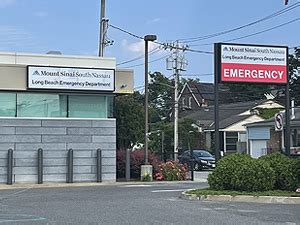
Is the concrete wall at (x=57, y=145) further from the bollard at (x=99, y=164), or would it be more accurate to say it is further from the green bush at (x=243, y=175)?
the green bush at (x=243, y=175)

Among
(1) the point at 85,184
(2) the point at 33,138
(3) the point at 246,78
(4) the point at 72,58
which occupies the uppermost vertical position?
(4) the point at 72,58

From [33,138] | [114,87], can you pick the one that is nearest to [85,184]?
[33,138]

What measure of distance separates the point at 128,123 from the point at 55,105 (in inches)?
398

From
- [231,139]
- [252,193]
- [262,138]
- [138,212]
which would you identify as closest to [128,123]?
[262,138]

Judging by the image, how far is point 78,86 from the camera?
2631 cm

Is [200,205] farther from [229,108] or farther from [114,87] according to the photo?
[229,108]

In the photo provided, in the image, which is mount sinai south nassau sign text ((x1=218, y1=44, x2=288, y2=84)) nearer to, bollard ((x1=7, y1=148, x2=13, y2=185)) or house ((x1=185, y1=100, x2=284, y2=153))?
bollard ((x1=7, y1=148, x2=13, y2=185))

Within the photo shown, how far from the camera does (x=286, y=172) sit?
56.9 feet

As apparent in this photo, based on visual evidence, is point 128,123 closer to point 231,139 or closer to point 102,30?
point 102,30

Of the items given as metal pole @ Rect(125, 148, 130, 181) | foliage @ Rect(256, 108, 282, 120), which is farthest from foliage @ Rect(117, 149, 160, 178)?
foliage @ Rect(256, 108, 282, 120)

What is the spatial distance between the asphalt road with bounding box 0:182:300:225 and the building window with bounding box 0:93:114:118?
346 inches

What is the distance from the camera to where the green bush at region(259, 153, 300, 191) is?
56.5 ft

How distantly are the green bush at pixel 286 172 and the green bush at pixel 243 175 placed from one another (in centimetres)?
32

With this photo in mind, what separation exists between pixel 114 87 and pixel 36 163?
4.97m
